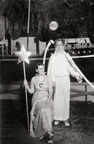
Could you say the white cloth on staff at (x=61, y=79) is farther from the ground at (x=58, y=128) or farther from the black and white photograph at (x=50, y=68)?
the ground at (x=58, y=128)

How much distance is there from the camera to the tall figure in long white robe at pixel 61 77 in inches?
172

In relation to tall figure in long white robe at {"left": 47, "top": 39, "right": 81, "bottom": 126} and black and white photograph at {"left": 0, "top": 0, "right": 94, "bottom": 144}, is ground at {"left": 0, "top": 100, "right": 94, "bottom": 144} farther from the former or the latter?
tall figure in long white robe at {"left": 47, "top": 39, "right": 81, "bottom": 126}

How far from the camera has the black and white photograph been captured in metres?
3.89

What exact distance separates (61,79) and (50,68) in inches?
10.1

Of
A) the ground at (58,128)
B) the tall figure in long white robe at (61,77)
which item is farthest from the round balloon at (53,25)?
the tall figure in long white robe at (61,77)

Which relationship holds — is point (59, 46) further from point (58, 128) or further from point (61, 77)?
point (58, 128)

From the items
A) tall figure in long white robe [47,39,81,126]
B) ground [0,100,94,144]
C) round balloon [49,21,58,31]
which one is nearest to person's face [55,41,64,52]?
tall figure in long white robe [47,39,81,126]

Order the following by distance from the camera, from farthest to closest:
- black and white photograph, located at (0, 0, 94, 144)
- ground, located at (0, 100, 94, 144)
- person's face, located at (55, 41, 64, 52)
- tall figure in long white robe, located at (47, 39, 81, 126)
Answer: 1. tall figure in long white robe, located at (47, 39, 81, 126)
2. person's face, located at (55, 41, 64, 52)
3. black and white photograph, located at (0, 0, 94, 144)
4. ground, located at (0, 100, 94, 144)

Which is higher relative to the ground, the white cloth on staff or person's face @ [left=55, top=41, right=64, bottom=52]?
person's face @ [left=55, top=41, right=64, bottom=52]

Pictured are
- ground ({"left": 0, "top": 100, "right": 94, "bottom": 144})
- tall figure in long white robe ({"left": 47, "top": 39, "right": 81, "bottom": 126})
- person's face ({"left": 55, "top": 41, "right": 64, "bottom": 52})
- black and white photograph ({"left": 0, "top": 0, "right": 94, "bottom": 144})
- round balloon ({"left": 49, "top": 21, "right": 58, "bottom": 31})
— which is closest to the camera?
ground ({"left": 0, "top": 100, "right": 94, "bottom": 144})

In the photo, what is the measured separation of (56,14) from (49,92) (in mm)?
3807

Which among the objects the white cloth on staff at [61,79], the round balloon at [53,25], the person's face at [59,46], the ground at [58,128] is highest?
A: the round balloon at [53,25]

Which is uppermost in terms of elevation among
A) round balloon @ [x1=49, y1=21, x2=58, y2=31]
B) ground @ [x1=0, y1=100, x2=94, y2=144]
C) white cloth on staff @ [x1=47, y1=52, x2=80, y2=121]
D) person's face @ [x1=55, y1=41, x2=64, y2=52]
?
round balloon @ [x1=49, y1=21, x2=58, y2=31]

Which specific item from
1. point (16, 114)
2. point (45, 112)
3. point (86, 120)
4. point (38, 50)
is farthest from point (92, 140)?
point (38, 50)
